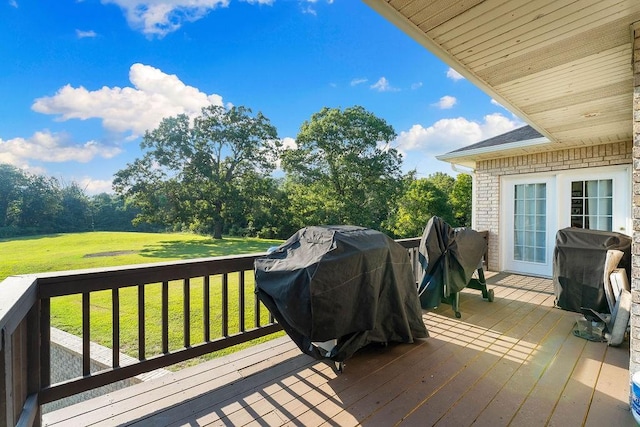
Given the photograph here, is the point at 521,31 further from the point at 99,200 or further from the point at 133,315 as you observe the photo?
the point at 99,200

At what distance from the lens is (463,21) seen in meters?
2.14

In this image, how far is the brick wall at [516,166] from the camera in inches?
209

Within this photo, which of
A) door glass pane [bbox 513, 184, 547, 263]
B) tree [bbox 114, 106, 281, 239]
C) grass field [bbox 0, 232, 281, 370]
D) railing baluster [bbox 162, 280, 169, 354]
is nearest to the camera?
railing baluster [bbox 162, 280, 169, 354]

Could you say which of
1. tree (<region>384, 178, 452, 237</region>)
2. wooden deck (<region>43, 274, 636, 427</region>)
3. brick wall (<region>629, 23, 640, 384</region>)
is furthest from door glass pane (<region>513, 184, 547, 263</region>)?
tree (<region>384, 178, 452, 237</region>)

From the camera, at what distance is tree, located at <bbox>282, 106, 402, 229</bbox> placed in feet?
63.3

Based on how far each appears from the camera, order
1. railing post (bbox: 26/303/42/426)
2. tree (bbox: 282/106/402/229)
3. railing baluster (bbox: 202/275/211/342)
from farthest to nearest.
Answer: tree (bbox: 282/106/402/229), railing baluster (bbox: 202/275/211/342), railing post (bbox: 26/303/42/426)

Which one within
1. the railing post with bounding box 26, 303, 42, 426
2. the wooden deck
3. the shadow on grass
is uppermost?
the railing post with bounding box 26, 303, 42, 426

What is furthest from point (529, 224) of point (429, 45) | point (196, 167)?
point (196, 167)

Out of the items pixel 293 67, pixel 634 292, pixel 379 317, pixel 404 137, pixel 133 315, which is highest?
pixel 293 67

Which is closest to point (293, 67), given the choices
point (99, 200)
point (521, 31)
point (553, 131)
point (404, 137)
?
point (404, 137)

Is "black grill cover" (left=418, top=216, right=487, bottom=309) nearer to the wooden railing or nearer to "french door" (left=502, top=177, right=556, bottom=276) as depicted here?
the wooden railing

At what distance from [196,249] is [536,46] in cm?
Answer: 1756

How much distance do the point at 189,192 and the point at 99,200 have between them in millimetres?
16721

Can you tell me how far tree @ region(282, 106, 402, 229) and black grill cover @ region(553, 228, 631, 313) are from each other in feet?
49.2
